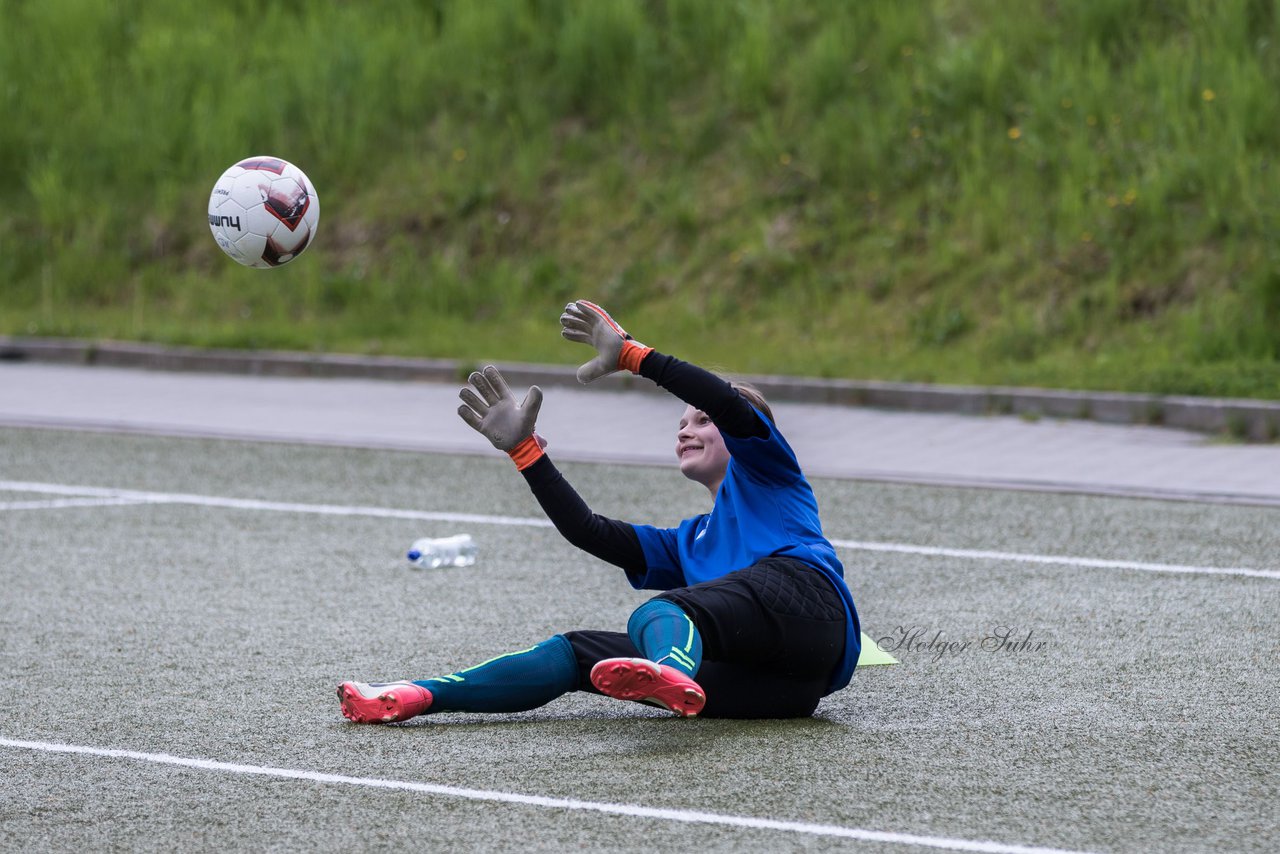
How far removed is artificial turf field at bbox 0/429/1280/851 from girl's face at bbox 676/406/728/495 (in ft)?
2.55

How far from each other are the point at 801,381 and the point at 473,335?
453 centimetres

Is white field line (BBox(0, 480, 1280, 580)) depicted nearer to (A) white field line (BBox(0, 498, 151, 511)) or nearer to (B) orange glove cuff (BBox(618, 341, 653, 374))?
(A) white field line (BBox(0, 498, 151, 511))

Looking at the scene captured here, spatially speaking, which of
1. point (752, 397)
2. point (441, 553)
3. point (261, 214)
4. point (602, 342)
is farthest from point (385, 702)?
point (441, 553)

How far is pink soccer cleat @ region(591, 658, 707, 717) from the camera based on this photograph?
5363 mm

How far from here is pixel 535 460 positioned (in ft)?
20.1

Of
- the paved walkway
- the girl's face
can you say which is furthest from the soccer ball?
the paved walkway

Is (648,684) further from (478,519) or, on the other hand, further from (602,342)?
(478,519)

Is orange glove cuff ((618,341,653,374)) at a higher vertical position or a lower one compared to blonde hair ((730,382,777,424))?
higher

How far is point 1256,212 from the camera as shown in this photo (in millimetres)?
15750

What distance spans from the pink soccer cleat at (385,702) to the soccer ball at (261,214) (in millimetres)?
2215

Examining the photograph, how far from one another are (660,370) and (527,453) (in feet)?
2.12

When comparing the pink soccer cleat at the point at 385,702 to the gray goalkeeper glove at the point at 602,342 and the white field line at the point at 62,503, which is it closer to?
the gray goalkeeper glove at the point at 602,342

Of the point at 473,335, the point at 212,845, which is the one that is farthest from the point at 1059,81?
the point at 212,845

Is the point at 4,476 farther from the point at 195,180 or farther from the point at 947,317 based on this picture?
the point at 195,180
